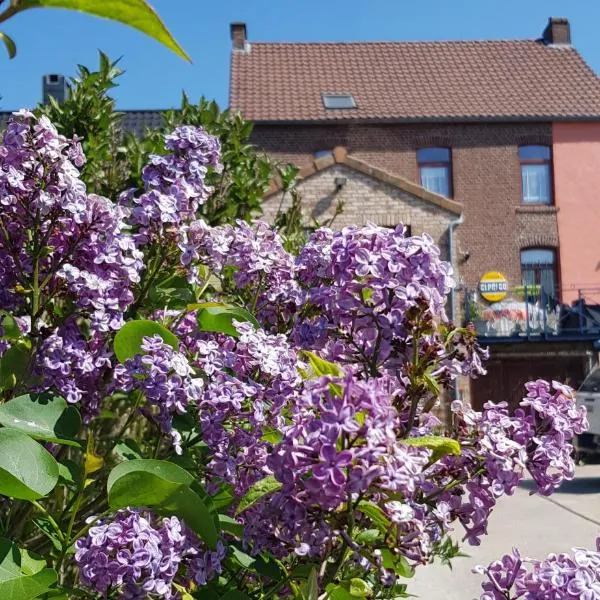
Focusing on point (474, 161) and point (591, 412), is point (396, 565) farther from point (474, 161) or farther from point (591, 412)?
point (474, 161)

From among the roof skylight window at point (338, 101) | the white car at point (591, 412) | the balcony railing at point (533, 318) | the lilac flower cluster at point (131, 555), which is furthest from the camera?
the roof skylight window at point (338, 101)

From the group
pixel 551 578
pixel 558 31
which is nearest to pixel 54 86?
pixel 551 578

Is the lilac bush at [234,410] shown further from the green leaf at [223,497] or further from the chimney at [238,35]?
the chimney at [238,35]

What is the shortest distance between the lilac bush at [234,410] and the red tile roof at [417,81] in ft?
73.3

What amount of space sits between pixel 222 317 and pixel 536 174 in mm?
24268

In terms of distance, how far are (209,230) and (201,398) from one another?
1.57ft

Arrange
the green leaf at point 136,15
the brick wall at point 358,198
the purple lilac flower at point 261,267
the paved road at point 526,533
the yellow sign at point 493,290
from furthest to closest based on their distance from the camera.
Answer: the yellow sign at point 493,290, the brick wall at point 358,198, the paved road at point 526,533, the purple lilac flower at point 261,267, the green leaf at point 136,15

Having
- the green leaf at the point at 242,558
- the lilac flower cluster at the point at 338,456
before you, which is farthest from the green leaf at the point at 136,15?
the green leaf at the point at 242,558

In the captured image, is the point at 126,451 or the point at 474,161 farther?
the point at 474,161

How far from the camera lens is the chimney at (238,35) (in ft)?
89.8

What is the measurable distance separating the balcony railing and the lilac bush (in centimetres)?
1975

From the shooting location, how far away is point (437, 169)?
24.4 metres

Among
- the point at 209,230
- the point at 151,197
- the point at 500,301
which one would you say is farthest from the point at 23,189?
the point at 500,301

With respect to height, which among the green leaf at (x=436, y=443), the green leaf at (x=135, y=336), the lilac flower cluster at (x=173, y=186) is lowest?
the green leaf at (x=436, y=443)
